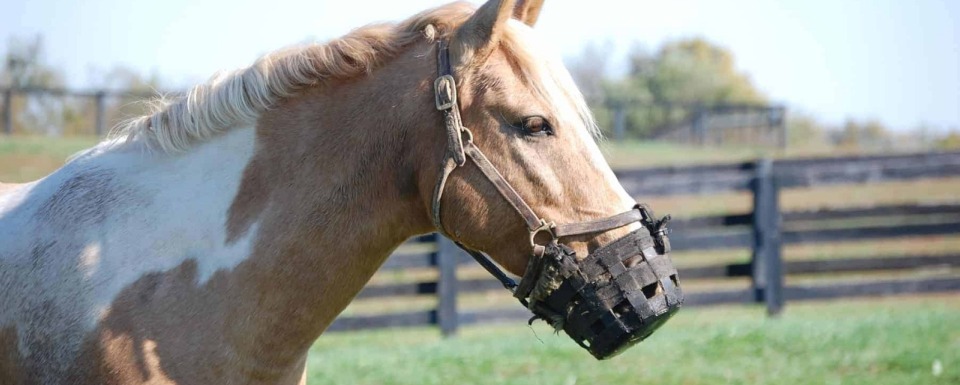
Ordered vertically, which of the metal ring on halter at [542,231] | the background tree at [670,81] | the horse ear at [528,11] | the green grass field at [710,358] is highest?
the horse ear at [528,11]

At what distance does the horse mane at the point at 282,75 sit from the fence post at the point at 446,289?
704cm

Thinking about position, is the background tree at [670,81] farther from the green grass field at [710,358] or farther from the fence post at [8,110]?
the green grass field at [710,358]

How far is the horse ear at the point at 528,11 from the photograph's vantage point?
268cm

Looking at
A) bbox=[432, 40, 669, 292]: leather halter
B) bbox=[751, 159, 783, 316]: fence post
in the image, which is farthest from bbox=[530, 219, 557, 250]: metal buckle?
bbox=[751, 159, 783, 316]: fence post

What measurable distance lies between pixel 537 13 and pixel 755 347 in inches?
205

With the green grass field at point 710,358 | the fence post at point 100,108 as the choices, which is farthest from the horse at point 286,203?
the fence post at point 100,108

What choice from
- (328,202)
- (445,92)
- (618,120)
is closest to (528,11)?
(445,92)

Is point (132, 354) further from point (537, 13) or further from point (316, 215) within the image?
point (537, 13)

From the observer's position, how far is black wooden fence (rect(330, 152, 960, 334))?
32.0 feet

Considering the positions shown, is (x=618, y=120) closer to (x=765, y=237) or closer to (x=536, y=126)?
(x=765, y=237)

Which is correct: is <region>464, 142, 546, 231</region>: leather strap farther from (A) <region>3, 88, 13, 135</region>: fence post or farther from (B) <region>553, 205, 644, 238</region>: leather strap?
(A) <region>3, 88, 13, 135</region>: fence post

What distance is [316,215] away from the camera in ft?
8.26

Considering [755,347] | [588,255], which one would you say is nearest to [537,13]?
[588,255]

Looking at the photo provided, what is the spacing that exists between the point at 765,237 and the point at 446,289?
336 centimetres
